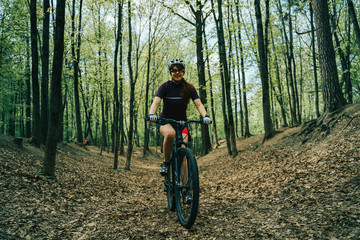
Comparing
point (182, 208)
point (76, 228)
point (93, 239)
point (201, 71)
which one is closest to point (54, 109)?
point (76, 228)

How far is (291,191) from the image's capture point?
486 cm

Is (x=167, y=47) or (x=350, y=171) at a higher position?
(x=167, y=47)

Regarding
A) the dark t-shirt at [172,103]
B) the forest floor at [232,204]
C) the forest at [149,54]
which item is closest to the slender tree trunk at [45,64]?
the forest at [149,54]

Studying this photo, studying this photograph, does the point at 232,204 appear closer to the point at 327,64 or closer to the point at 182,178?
the point at 182,178

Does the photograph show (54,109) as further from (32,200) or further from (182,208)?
(182,208)

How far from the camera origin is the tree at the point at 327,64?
7926 millimetres

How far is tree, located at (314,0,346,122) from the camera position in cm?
793

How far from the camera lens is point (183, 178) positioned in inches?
159

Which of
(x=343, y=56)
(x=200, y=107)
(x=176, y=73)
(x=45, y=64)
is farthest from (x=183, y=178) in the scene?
(x=343, y=56)

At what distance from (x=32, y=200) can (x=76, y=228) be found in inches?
57.1

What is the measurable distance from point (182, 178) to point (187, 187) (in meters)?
0.33

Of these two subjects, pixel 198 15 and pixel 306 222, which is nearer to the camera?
pixel 306 222

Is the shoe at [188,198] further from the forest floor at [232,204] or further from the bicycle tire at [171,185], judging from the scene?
the bicycle tire at [171,185]

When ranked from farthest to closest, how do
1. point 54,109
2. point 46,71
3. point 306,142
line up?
point 46,71
point 306,142
point 54,109
